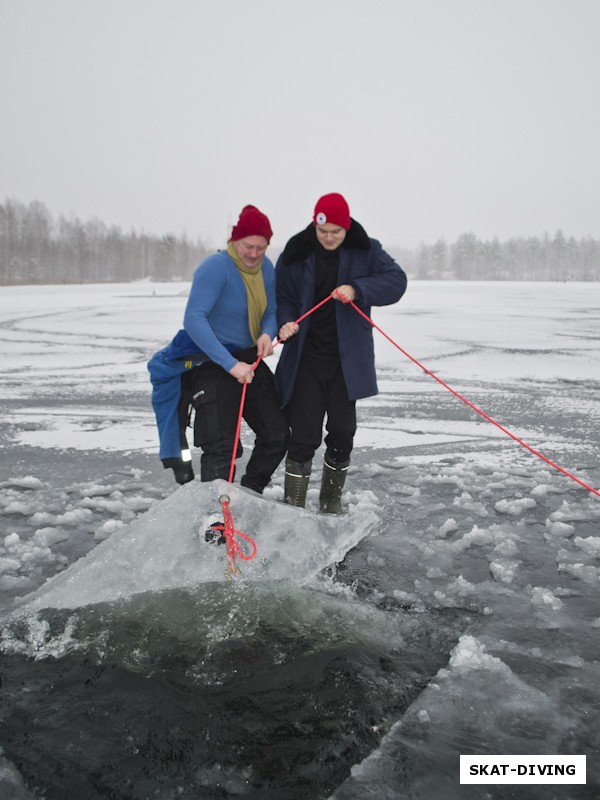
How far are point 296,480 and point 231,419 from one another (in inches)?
27.1

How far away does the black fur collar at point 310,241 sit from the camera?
3.82 meters

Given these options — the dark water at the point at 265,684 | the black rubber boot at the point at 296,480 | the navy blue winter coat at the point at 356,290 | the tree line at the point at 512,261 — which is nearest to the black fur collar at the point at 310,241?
the navy blue winter coat at the point at 356,290

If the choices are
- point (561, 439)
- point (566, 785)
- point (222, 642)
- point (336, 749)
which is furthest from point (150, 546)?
point (561, 439)

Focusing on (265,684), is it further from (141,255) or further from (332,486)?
(141,255)

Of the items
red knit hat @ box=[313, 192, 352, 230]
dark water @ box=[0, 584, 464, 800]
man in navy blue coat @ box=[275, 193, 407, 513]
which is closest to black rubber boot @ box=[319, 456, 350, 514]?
man in navy blue coat @ box=[275, 193, 407, 513]

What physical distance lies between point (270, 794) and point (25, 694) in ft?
3.26

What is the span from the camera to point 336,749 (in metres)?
2.09

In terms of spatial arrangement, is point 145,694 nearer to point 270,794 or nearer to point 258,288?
point 270,794

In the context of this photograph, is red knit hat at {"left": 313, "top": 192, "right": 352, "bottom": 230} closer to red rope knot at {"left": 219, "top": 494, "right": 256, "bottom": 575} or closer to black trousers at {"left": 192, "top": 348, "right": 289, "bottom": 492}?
black trousers at {"left": 192, "top": 348, "right": 289, "bottom": 492}

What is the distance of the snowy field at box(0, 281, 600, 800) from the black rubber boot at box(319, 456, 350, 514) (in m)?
0.20

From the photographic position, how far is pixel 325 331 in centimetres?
396

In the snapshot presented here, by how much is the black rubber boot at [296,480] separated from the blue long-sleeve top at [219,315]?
82cm

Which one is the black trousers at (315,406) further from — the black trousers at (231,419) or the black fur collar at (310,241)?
the black fur collar at (310,241)

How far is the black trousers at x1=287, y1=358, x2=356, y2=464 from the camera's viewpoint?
398cm
